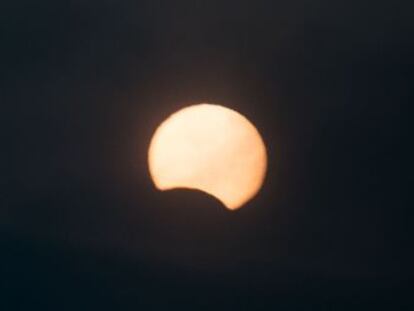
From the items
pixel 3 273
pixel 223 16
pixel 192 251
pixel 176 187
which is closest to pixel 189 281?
pixel 192 251

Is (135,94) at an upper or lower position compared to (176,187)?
upper

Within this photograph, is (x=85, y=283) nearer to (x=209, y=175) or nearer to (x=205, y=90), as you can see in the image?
(x=209, y=175)

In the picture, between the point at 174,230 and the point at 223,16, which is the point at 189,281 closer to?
the point at 174,230

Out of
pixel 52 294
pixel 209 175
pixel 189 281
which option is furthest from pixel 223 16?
Result: pixel 52 294

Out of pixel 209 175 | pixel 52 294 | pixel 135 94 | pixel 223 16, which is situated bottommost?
pixel 52 294

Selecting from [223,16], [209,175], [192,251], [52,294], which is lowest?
[52,294]

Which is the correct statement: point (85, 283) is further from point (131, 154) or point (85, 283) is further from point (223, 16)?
point (223, 16)

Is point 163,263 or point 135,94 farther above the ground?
point 135,94
